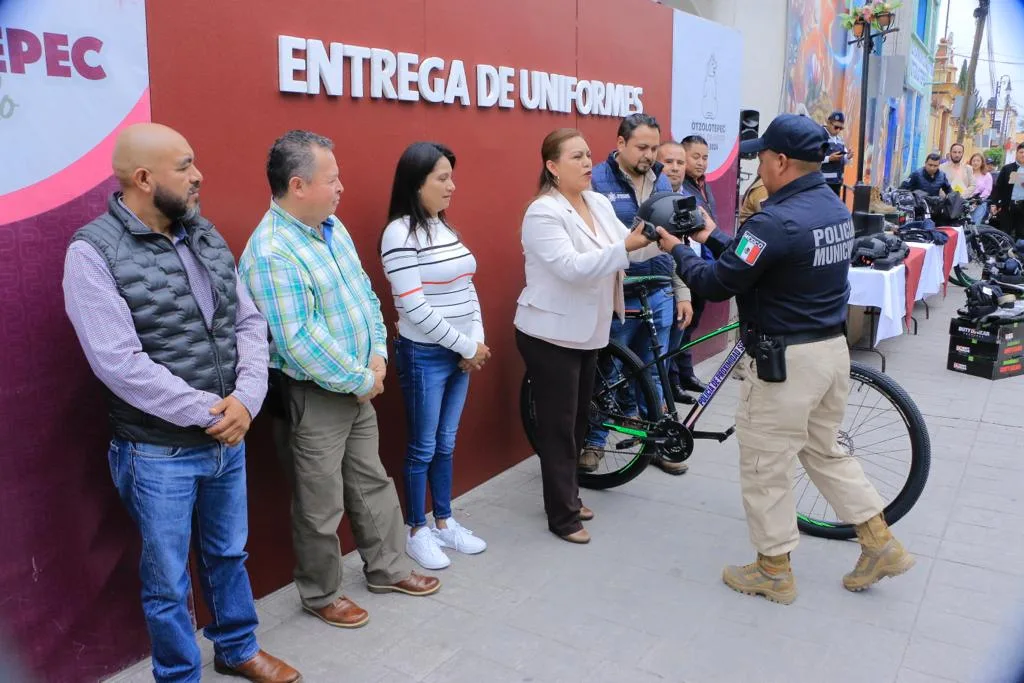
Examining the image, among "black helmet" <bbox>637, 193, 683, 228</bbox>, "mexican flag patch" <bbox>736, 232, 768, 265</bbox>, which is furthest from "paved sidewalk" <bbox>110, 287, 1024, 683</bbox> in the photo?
"black helmet" <bbox>637, 193, 683, 228</bbox>

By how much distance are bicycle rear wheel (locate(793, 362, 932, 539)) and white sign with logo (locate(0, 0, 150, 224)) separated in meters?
2.92

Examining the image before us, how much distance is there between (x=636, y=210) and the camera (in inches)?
172

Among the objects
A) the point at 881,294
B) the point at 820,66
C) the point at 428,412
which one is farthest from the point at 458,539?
the point at 820,66

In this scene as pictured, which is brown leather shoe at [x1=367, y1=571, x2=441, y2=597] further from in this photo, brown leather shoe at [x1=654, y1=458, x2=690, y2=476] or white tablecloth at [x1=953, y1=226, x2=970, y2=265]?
white tablecloth at [x1=953, y1=226, x2=970, y2=265]

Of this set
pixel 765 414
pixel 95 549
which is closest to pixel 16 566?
pixel 95 549

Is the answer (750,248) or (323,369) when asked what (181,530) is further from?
(750,248)

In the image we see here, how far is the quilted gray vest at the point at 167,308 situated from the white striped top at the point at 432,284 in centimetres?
83

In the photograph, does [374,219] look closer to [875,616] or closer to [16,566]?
[16,566]

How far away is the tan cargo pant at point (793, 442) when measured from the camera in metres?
3.09

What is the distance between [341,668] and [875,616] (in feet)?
6.36

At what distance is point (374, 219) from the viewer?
11.7 feet

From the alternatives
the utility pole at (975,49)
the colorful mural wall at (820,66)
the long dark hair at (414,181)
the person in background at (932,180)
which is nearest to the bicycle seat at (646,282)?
the long dark hair at (414,181)

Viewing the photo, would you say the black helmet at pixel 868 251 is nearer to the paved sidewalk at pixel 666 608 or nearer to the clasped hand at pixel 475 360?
the paved sidewalk at pixel 666 608

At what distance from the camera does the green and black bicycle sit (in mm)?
3625
